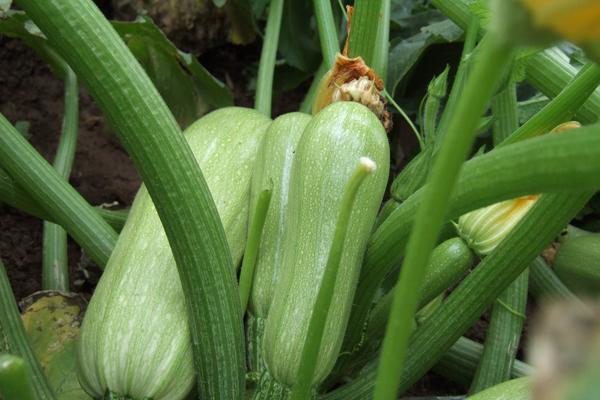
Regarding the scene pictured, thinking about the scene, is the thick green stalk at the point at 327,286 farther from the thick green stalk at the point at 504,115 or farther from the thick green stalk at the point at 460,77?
the thick green stalk at the point at 504,115

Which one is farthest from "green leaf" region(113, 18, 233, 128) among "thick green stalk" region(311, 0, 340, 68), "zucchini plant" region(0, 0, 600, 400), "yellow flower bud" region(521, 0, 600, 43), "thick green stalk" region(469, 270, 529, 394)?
"yellow flower bud" region(521, 0, 600, 43)

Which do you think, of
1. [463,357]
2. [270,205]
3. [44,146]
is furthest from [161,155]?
[44,146]

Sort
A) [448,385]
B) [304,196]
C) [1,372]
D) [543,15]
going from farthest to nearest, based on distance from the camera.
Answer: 1. [448,385]
2. [304,196]
3. [1,372]
4. [543,15]

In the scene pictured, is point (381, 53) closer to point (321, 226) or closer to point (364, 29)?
point (364, 29)

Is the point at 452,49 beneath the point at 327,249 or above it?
above

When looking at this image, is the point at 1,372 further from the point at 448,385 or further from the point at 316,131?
the point at 448,385

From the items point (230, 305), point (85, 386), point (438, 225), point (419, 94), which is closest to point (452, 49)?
point (419, 94)

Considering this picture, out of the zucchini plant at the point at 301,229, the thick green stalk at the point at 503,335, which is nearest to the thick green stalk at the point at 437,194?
the zucchini plant at the point at 301,229

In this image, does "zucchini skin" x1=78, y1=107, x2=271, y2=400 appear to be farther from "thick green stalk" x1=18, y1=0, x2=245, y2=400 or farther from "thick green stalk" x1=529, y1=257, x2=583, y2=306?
"thick green stalk" x1=529, y1=257, x2=583, y2=306
